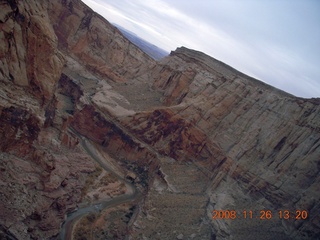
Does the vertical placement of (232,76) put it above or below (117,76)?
above

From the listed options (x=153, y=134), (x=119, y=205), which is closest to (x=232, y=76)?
(x=153, y=134)

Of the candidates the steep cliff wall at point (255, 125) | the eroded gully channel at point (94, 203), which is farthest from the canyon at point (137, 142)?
the eroded gully channel at point (94, 203)

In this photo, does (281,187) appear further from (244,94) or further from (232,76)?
(232,76)

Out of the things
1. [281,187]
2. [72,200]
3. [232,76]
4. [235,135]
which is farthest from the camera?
[232,76]

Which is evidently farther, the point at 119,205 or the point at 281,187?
the point at 119,205

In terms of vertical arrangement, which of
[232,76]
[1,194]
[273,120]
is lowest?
[1,194]

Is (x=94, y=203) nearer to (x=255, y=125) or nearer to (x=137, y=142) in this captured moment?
(x=137, y=142)
